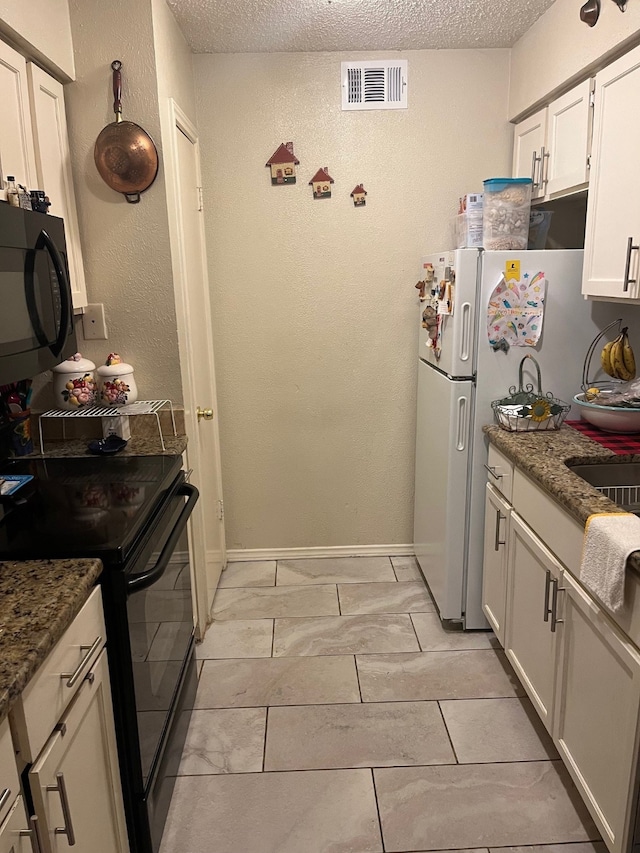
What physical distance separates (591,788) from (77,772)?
123 centimetres

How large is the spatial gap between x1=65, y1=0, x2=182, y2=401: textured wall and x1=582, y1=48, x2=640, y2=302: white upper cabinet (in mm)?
1457

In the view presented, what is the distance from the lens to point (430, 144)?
2.92 metres

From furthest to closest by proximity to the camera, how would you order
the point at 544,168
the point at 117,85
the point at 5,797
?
the point at 544,168
the point at 117,85
the point at 5,797

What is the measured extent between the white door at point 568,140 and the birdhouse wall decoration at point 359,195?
A: 2.65ft

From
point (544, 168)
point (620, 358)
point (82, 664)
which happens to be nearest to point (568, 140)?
point (544, 168)

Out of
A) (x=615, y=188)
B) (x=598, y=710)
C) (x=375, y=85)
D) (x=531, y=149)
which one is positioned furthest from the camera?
(x=375, y=85)

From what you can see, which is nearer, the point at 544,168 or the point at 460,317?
the point at 460,317

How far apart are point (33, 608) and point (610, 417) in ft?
6.21

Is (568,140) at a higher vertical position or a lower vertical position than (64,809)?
higher

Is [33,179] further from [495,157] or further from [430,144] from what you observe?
[495,157]

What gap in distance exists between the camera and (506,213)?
241 centimetres

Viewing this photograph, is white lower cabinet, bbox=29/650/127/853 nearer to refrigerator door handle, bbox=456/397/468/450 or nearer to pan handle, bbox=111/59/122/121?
refrigerator door handle, bbox=456/397/468/450

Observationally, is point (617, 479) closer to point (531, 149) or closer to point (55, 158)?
point (531, 149)

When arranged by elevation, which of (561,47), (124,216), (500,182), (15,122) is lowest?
(124,216)
